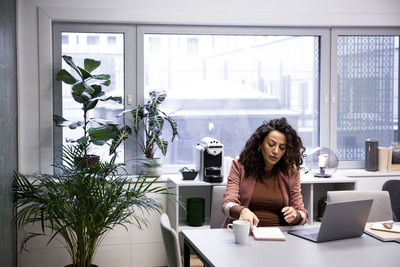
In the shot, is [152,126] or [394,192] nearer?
[394,192]

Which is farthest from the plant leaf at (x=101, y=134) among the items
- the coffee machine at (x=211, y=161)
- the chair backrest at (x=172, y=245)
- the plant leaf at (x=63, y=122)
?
the chair backrest at (x=172, y=245)

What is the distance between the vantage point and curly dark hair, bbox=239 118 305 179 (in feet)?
10.7

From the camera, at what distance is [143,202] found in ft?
12.0

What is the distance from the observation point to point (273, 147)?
322 cm

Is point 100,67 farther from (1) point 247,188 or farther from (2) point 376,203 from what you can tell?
(2) point 376,203

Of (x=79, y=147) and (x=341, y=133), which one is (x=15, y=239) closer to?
(x=79, y=147)

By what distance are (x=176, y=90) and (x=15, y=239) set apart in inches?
68.6

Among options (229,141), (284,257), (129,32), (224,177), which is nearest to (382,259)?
(284,257)

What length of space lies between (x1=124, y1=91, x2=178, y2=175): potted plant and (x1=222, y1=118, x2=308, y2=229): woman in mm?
1019

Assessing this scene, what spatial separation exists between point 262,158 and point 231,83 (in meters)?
1.54

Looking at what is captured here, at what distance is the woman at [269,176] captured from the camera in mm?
3220

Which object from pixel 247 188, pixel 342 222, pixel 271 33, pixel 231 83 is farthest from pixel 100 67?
pixel 342 222

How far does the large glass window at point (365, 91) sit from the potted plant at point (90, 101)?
6.45ft

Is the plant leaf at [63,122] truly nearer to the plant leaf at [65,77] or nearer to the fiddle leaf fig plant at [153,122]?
the plant leaf at [65,77]
